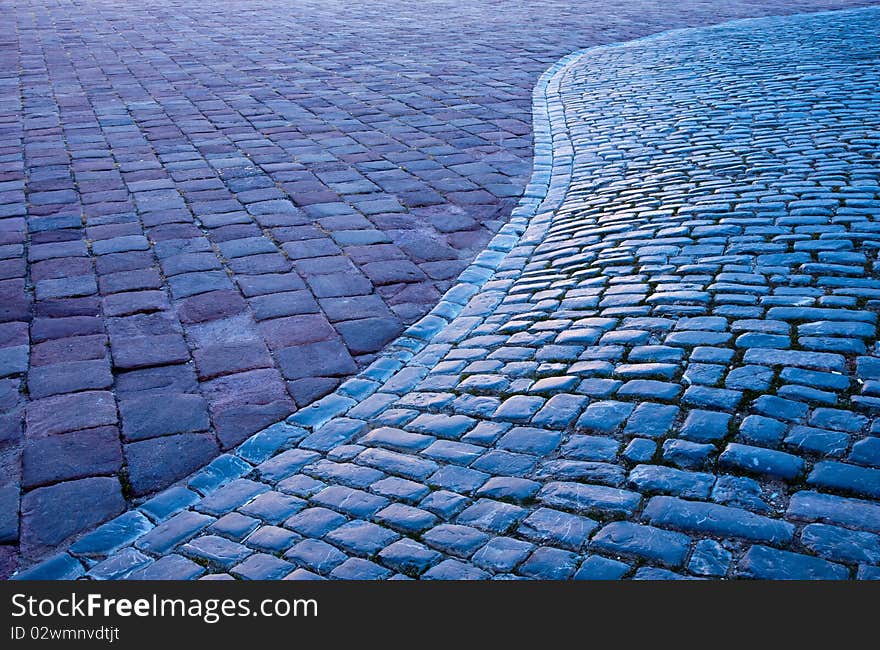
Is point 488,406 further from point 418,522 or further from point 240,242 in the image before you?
point 240,242

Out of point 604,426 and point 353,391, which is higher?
point 604,426

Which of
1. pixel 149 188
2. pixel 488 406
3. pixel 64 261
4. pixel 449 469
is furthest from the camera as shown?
pixel 149 188

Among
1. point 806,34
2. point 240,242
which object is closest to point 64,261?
point 240,242

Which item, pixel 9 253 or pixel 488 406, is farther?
pixel 9 253

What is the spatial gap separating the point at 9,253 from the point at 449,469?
3275 mm

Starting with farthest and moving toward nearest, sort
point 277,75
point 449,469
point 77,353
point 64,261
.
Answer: point 277,75 → point 64,261 → point 77,353 → point 449,469

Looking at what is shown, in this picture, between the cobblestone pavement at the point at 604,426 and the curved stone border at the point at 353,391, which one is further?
the curved stone border at the point at 353,391

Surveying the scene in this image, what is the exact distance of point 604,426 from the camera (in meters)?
3.04

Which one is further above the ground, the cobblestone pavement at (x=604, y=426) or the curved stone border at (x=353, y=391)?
the cobblestone pavement at (x=604, y=426)

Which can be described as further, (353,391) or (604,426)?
(353,391)

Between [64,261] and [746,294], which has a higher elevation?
[746,294]

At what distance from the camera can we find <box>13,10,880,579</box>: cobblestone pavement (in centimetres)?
248

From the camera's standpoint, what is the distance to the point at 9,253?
4.90 metres

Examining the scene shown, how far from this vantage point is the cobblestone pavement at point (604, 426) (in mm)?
2480
